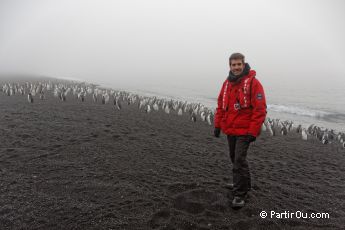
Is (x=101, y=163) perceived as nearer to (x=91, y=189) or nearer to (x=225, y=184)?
(x=91, y=189)

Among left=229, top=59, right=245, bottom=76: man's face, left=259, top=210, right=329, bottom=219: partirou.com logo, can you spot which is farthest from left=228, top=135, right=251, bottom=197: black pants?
left=229, top=59, right=245, bottom=76: man's face

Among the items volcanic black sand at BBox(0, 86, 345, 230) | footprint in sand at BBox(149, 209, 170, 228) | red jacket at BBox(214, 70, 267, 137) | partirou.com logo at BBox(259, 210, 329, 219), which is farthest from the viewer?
partirou.com logo at BBox(259, 210, 329, 219)

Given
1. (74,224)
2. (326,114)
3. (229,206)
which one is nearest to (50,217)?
(74,224)

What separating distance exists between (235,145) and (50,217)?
145 inches

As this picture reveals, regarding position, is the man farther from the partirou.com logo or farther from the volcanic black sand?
the volcanic black sand

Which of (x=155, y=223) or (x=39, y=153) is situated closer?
(x=155, y=223)

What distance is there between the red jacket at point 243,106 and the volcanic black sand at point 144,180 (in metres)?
1.56

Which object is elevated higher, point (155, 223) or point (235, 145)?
point (235, 145)

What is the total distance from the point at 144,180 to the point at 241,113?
9.23 ft

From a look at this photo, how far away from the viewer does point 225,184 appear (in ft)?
19.8

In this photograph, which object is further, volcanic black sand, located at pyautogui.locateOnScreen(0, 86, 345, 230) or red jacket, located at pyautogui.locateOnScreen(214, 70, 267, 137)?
red jacket, located at pyautogui.locateOnScreen(214, 70, 267, 137)

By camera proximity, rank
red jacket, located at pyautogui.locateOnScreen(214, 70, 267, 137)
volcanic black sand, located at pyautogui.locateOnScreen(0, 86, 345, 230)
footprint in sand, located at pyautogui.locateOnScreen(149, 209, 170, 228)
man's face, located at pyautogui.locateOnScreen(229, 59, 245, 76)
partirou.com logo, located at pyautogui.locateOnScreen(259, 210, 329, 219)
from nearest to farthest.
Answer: footprint in sand, located at pyautogui.locateOnScreen(149, 209, 170, 228) → volcanic black sand, located at pyautogui.locateOnScreen(0, 86, 345, 230) → red jacket, located at pyautogui.locateOnScreen(214, 70, 267, 137) → partirou.com logo, located at pyautogui.locateOnScreen(259, 210, 329, 219) → man's face, located at pyautogui.locateOnScreen(229, 59, 245, 76)

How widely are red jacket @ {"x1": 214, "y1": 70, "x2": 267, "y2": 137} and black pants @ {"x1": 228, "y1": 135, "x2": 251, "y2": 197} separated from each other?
0.57 feet

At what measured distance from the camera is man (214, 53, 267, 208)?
4.73 meters
